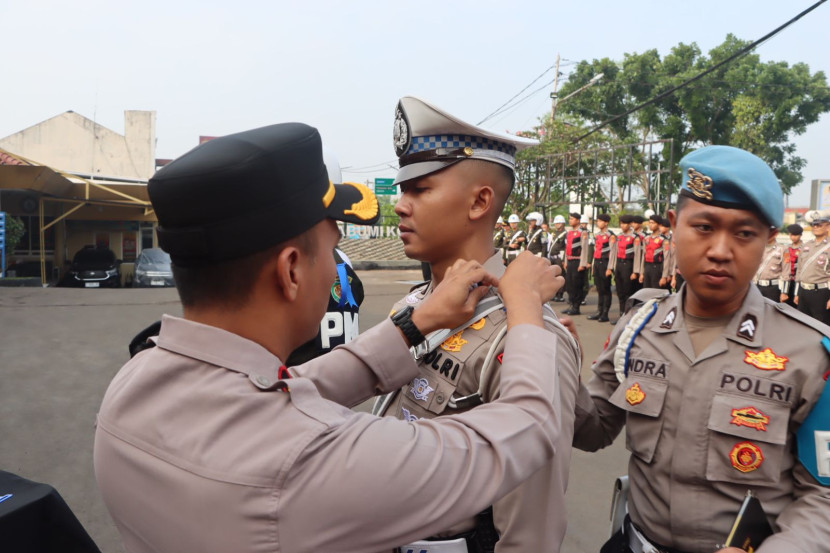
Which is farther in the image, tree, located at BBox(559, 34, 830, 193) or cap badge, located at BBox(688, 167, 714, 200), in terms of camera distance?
tree, located at BBox(559, 34, 830, 193)

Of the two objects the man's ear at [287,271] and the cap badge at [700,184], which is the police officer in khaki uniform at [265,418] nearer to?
the man's ear at [287,271]

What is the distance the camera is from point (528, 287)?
1362 millimetres

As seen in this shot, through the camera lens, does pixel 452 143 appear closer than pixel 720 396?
No

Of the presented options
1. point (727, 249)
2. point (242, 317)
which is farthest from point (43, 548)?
point (727, 249)

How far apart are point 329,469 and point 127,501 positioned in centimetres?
38

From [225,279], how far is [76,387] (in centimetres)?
595

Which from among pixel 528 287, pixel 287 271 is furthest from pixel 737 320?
pixel 287 271

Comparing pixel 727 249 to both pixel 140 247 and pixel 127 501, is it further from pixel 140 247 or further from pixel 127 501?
pixel 140 247

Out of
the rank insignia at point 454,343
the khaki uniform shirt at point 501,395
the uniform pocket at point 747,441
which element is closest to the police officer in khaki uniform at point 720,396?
the uniform pocket at point 747,441

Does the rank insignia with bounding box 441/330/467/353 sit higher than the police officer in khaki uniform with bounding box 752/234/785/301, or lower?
higher

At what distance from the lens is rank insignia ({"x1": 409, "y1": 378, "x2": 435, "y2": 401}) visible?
161 centimetres

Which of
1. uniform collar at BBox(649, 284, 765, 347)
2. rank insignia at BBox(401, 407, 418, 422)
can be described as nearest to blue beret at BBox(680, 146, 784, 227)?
uniform collar at BBox(649, 284, 765, 347)

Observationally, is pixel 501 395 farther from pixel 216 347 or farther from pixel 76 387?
pixel 76 387

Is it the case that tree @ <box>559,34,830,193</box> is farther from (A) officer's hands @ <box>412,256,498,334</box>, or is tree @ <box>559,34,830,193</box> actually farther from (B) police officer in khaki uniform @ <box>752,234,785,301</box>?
(A) officer's hands @ <box>412,256,498,334</box>
